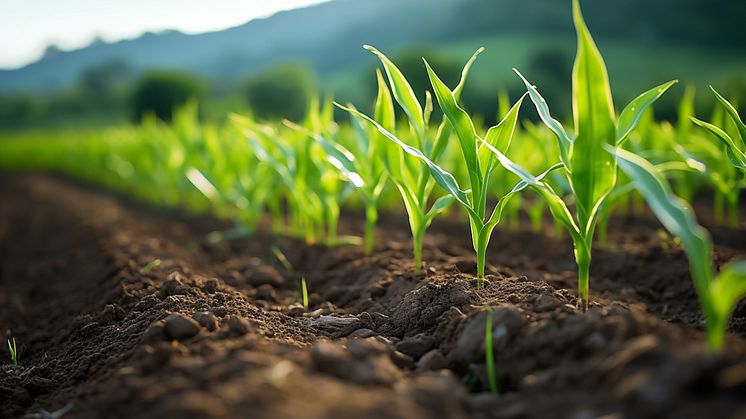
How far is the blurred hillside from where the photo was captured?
83.8 feet

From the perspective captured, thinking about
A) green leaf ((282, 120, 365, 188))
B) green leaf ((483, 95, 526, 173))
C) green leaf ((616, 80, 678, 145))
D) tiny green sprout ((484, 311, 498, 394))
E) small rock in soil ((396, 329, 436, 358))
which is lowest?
small rock in soil ((396, 329, 436, 358))

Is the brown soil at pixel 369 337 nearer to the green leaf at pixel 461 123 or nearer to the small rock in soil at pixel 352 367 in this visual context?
the small rock in soil at pixel 352 367

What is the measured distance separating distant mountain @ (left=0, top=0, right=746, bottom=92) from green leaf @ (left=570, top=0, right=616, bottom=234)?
3189cm

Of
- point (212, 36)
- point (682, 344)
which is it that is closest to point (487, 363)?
point (682, 344)

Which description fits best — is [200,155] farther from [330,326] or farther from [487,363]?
[487,363]

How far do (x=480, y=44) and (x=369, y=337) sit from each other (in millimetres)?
33567

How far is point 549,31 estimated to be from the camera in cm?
3622

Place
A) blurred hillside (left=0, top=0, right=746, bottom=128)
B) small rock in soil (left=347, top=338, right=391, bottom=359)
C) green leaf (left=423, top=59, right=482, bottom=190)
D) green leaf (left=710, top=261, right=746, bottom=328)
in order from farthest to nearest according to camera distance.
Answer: blurred hillside (left=0, top=0, right=746, bottom=128) < green leaf (left=423, top=59, right=482, bottom=190) < small rock in soil (left=347, top=338, right=391, bottom=359) < green leaf (left=710, top=261, right=746, bottom=328)

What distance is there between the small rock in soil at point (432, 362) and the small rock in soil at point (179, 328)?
0.59 meters

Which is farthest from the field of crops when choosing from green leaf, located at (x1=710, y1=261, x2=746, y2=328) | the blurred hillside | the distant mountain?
the distant mountain

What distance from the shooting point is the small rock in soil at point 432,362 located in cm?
129

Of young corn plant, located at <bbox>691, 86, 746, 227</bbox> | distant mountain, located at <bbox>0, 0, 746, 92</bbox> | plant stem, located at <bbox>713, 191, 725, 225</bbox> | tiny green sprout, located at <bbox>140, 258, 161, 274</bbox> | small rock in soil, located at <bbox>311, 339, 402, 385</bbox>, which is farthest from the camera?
distant mountain, located at <bbox>0, 0, 746, 92</bbox>

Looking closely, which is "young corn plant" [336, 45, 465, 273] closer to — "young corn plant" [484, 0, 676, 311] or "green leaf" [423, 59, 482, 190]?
"green leaf" [423, 59, 482, 190]

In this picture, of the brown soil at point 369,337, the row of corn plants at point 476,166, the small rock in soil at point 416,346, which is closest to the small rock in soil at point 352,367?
the brown soil at point 369,337
